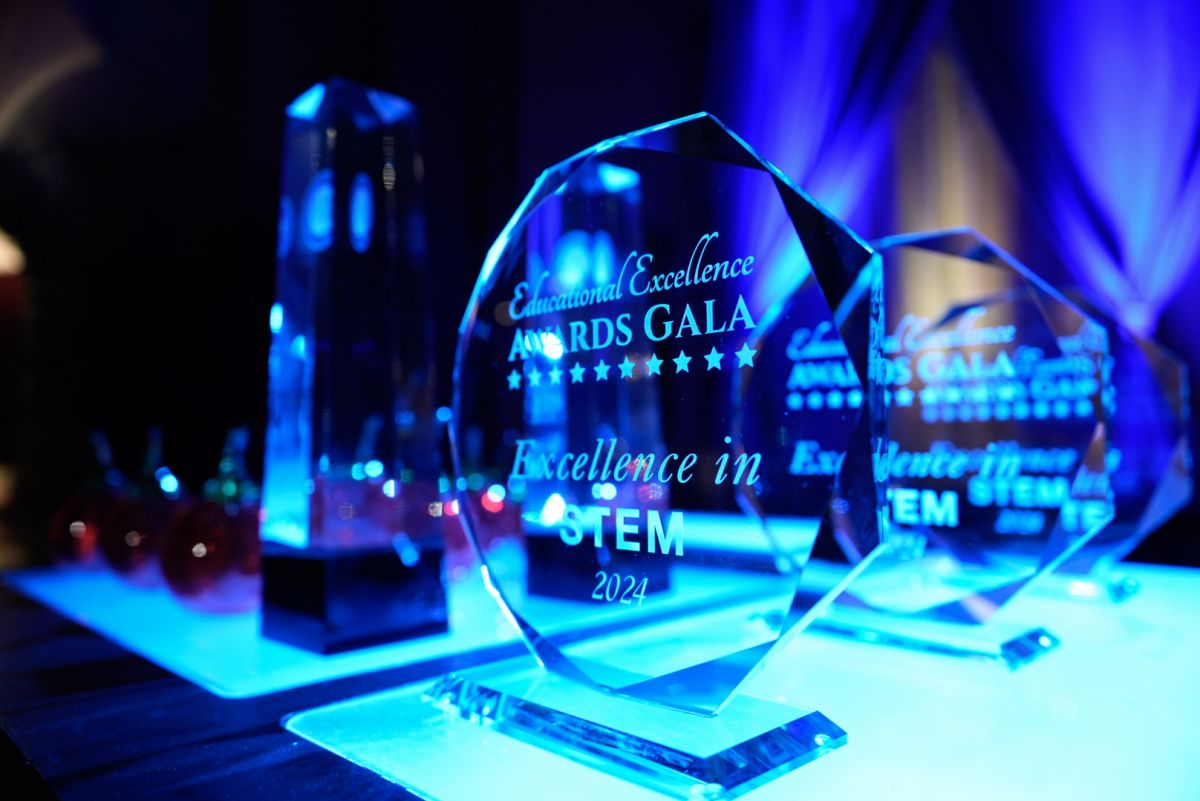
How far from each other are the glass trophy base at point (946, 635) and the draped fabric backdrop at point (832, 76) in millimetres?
916

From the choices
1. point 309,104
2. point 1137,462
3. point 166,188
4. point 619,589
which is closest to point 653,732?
point 619,589

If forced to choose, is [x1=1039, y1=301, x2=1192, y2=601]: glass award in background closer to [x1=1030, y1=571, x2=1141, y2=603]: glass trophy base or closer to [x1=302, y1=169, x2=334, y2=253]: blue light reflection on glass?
[x1=1030, y1=571, x2=1141, y2=603]: glass trophy base

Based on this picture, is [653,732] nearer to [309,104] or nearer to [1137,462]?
[309,104]

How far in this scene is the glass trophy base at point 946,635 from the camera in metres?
0.80

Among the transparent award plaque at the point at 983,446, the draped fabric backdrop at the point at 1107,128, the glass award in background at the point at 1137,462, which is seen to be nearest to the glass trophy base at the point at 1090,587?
the glass award in background at the point at 1137,462

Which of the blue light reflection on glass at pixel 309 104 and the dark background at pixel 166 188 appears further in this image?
the dark background at pixel 166 188

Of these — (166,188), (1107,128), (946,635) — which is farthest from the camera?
(166,188)

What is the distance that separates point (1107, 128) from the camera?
155 cm

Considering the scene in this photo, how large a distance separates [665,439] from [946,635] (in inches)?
17.6

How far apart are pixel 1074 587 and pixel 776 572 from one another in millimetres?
834

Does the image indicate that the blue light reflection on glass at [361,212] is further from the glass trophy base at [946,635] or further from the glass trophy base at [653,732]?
the glass trophy base at [946,635]

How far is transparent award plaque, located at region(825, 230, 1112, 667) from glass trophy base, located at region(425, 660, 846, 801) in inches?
14.4

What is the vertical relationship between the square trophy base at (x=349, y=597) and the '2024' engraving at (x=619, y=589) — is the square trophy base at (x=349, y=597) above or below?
below

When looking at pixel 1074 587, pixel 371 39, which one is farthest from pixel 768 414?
pixel 371 39
